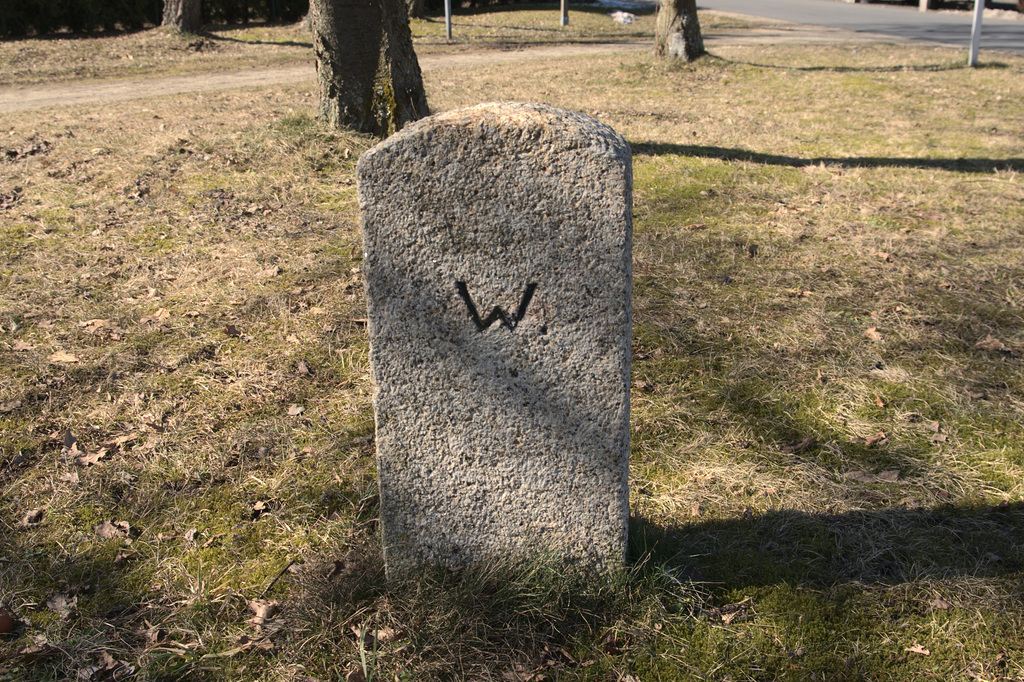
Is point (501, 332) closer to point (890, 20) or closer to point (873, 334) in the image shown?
point (873, 334)

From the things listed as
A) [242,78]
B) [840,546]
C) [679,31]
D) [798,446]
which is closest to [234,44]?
[242,78]

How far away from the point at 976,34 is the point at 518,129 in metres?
13.4

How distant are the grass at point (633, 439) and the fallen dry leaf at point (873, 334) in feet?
0.06

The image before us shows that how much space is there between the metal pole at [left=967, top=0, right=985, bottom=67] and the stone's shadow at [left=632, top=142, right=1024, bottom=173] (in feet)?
20.1

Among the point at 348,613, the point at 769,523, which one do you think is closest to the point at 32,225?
the point at 348,613

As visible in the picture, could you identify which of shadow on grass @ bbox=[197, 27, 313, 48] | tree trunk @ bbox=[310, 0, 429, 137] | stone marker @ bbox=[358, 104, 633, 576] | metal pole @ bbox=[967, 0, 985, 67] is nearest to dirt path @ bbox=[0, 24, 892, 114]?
shadow on grass @ bbox=[197, 27, 313, 48]

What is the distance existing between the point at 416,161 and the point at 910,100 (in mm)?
10257

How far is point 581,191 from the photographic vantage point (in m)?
2.03

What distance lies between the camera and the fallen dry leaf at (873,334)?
4.18 meters

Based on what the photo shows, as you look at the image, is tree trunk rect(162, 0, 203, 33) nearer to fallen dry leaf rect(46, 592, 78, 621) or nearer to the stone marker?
fallen dry leaf rect(46, 592, 78, 621)

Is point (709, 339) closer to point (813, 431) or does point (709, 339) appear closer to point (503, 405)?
point (813, 431)

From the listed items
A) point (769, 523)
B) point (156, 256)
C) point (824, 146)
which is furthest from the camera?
point (824, 146)

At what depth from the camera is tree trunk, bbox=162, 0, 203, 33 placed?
16.1 m

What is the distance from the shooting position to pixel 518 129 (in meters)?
2.00
